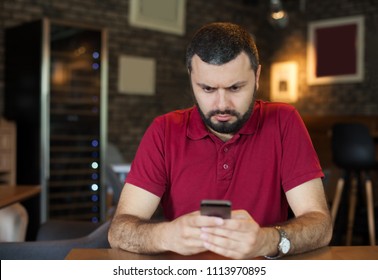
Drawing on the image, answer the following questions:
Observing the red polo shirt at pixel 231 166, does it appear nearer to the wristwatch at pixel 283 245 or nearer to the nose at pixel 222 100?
the nose at pixel 222 100

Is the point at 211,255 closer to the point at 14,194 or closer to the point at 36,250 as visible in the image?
the point at 36,250

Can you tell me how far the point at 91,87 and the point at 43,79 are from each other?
2.23 feet

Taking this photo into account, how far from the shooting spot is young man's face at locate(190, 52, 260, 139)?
1690 mm

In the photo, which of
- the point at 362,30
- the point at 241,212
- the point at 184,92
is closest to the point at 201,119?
the point at 241,212

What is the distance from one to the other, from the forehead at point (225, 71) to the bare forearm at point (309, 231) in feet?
1.55

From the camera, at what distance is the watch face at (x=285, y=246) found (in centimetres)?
144

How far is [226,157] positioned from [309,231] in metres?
0.40

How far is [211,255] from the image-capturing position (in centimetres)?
142

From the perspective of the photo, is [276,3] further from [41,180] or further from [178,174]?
[178,174]

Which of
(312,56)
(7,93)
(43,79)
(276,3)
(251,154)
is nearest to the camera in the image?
(251,154)

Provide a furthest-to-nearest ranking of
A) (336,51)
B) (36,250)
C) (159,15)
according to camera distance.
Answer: (336,51) → (159,15) → (36,250)

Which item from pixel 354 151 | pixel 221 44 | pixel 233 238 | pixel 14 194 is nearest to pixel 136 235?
pixel 233 238

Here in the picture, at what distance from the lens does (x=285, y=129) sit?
1866 mm

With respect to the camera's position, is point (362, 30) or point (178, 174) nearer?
point (178, 174)
